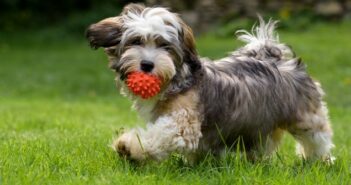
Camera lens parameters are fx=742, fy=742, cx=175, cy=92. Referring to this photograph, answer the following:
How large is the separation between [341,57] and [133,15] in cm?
1264

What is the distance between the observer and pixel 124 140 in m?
5.04

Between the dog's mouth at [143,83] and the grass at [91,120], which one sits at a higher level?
the dog's mouth at [143,83]

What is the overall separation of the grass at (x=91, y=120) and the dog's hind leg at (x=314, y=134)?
0.17 meters

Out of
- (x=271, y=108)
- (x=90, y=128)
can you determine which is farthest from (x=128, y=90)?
(x=90, y=128)

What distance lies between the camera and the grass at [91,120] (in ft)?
15.9

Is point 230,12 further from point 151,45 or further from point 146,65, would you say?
point 146,65

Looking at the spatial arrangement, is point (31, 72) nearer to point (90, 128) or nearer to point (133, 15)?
point (90, 128)

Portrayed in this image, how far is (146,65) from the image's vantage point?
5.04 metres

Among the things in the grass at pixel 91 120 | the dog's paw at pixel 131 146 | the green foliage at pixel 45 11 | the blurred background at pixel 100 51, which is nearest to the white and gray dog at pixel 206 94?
the dog's paw at pixel 131 146

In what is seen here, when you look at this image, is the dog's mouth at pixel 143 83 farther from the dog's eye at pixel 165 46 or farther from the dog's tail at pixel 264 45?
the dog's tail at pixel 264 45

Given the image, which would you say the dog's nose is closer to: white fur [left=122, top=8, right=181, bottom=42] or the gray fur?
white fur [left=122, top=8, right=181, bottom=42]

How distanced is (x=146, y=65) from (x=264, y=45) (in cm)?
164

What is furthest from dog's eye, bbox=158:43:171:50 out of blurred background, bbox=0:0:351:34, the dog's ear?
blurred background, bbox=0:0:351:34

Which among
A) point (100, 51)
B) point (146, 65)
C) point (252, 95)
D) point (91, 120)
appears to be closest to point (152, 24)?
point (146, 65)
